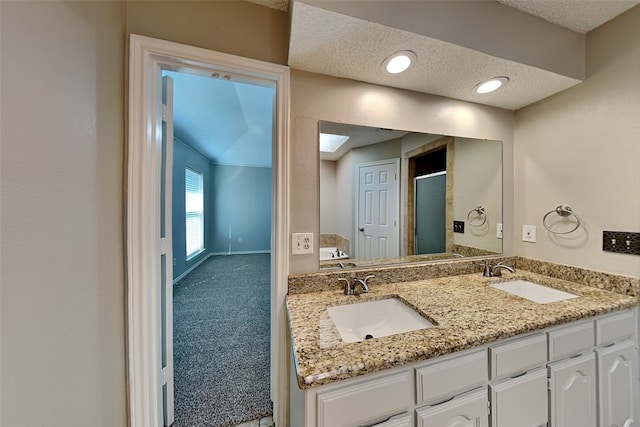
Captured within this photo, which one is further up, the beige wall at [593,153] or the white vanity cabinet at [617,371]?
the beige wall at [593,153]

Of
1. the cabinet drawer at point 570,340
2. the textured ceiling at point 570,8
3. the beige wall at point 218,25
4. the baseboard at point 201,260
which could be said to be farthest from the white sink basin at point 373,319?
the baseboard at point 201,260

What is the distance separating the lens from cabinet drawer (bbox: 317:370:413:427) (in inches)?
27.6

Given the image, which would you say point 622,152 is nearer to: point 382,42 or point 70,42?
point 382,42

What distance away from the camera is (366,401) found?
2.41 feet

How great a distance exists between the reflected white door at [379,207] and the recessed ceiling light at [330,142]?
0.76 ft

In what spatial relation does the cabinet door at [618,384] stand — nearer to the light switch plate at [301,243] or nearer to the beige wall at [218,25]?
the light switch plate at [301,243]

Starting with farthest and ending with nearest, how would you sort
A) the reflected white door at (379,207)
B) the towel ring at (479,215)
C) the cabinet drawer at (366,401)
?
the towel ring at (479,215) → the reflected white door at (379,207) → the cabinet drawer at (366,401)

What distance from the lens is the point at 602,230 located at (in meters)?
1.29

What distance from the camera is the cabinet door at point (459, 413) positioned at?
0.81 meters

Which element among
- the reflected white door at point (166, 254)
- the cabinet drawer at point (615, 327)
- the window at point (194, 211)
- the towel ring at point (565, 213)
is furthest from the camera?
the window at point (194, 211)

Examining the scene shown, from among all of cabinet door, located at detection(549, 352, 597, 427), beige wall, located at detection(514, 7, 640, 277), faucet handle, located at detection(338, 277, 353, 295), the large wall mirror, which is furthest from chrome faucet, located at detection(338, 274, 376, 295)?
beige wall, located at detection(514, 7, 640, 277)

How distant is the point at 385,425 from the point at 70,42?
1.60 m

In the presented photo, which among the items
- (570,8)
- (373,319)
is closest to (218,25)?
(373,319)

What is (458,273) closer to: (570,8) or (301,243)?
(301,243)
